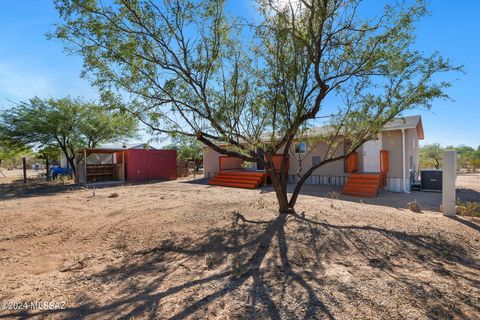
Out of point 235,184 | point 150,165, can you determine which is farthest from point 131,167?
point 235,184

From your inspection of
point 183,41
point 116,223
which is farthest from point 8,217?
point 183,41

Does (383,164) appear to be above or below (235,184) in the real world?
above

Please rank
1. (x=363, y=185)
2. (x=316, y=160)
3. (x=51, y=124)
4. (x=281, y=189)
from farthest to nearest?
1. (x=51, y=124)
2. (x=316, y=160)
3. (x=363, y=185)
4. (x=281, y=189)

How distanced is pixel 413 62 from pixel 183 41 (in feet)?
15.8

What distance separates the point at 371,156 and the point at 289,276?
11375 millimetres

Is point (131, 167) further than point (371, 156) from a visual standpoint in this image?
Yes

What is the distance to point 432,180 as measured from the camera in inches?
488

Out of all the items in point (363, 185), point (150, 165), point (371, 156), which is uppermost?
point (371, 156)

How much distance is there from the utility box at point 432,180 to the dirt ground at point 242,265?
7169mm

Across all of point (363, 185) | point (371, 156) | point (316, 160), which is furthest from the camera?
point (316, 160)

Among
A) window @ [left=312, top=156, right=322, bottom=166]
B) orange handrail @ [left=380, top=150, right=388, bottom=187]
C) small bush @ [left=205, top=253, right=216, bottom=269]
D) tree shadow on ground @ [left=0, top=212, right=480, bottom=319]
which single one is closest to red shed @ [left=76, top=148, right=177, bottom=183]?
window @ [left=312, top=156, right=322, bottom=166]

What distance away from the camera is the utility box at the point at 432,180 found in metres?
12.2

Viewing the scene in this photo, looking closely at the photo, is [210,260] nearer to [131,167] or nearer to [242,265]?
[242,265]

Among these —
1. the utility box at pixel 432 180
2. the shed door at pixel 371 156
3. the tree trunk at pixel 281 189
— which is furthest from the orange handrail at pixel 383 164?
the tree trunk at pixel 281 189
